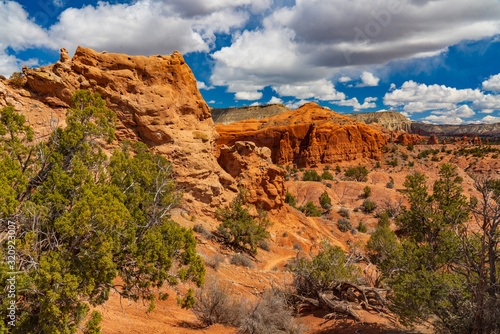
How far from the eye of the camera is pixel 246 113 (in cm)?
11744

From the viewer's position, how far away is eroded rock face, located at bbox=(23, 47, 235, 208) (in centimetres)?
1516

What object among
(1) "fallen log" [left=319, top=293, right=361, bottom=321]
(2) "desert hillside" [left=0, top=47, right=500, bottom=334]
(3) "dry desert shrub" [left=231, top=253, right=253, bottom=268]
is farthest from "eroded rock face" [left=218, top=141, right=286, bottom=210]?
(1) "fallen log" [left=319, top=293, right=361, bottom=321]

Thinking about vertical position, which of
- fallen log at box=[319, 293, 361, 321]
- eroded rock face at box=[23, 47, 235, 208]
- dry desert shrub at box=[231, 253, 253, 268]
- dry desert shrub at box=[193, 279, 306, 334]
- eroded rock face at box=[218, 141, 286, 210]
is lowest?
dry desert shrub at box=[231, 253, 253, 268]

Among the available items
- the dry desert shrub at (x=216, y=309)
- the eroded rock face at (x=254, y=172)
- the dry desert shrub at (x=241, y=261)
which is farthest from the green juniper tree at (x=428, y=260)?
the eroded rock face at (x=254, y=172)

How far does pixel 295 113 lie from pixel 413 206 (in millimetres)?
62853

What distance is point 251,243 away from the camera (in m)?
17.9

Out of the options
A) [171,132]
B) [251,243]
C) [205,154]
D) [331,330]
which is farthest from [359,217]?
[331,330]

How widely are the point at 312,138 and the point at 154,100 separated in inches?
1763

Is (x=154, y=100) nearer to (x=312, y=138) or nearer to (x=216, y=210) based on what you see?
(x=216, y=210)

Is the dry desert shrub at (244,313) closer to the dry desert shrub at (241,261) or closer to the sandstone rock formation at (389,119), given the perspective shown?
the dry desert shrub at (241,261)

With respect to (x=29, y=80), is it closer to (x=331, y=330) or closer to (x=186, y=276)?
(x=186, y=276)

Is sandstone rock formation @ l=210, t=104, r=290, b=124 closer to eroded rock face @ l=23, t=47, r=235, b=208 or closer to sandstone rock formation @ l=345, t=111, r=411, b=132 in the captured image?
sandstone rock formation @ l=345, t=111, r=411, b=132

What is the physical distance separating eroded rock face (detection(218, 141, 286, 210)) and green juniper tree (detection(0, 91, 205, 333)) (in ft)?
52.8

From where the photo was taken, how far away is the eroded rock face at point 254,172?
23094 millimetres
